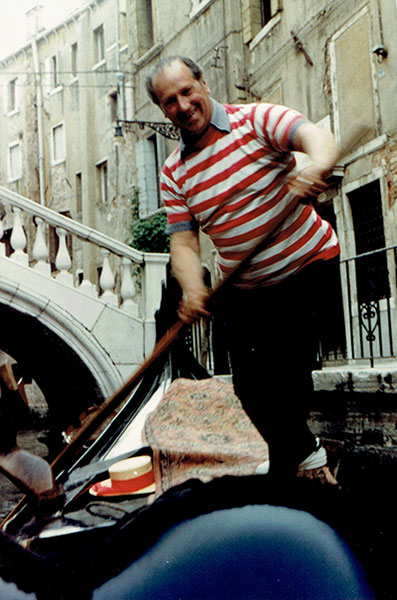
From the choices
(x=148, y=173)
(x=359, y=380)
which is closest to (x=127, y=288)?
(x=359, y=380)

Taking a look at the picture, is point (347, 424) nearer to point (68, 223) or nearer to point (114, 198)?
point (68, 223)

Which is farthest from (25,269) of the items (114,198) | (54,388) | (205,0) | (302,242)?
(114,198)

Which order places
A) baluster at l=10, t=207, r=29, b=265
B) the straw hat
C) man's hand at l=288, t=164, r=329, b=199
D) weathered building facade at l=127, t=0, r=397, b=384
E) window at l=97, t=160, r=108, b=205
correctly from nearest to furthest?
1. man's hand at l=288, t=164, r=329, b=199
2. the straw hat
3. baluster at l=10, t=207, r=29, b=265
4. weathered building facade at l=127, t=0, r=397, b=384
5. window at l=97, t=160, r=108, b=205

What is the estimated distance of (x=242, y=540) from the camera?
80 centimetres

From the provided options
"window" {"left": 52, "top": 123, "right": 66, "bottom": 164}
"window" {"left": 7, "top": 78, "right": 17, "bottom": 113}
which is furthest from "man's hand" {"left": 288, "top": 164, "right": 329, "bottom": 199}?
"window" {"left": 7, "top": 78, "right": 17, "bottom": 113}

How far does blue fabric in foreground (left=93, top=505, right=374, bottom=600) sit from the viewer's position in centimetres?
78

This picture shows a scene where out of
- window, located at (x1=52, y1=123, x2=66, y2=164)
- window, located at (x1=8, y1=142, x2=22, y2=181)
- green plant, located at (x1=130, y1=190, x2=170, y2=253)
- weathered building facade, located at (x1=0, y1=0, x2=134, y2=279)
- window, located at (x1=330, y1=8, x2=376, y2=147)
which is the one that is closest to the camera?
window, located at (x1=330, y1=8, x2=376, y2=147)

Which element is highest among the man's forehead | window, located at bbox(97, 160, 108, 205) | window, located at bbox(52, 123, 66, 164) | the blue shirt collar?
window, located at bbox(52, 123, 66, 164)

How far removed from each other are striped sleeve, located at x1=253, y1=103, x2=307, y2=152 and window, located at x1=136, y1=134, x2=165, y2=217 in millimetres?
8253

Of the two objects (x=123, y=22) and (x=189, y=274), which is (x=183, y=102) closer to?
(x=189, y=274)

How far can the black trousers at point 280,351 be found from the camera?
1.16 metres

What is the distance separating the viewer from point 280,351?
1.20 meters

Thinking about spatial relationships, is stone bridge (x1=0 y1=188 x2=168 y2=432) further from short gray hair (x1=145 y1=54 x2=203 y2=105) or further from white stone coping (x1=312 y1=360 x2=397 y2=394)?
short gray hair (x1=145 y1=54 x2=203 y2=105)

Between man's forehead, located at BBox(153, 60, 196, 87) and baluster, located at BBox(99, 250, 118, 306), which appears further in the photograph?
baluster, located at BBox(99, 250, 118, 306)
